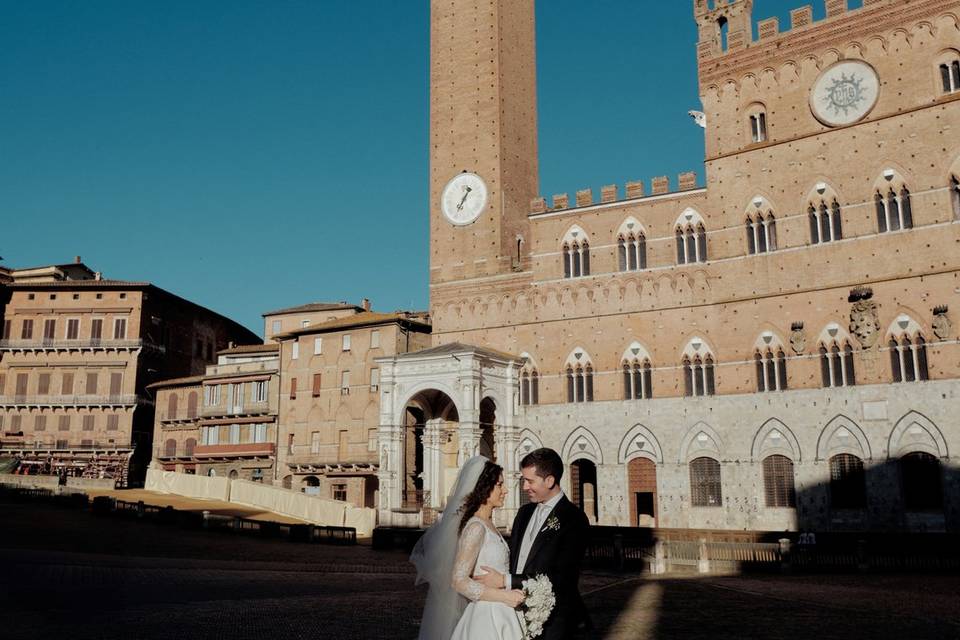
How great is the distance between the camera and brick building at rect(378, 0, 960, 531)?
95.3 ft

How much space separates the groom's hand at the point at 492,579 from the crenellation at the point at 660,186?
3088 centimetres

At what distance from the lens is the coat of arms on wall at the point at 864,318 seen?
29.4 m

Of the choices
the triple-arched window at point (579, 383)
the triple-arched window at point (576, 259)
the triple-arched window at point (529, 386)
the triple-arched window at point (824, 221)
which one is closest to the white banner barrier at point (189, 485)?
the triple-arched window at point (529, 386)

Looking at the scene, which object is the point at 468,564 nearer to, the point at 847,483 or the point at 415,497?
the point at 847,483

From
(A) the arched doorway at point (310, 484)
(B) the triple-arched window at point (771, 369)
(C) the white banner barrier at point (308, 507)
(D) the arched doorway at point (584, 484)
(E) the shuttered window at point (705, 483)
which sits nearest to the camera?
(B) the triple-arched window at point (771, 369)

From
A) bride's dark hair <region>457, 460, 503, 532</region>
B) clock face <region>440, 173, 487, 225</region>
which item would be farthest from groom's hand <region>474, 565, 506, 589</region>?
clock face <region>440, 173, 487, 225</region>

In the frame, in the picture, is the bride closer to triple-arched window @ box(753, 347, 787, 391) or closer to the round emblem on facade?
triple-arched window @ box(753, 347, 787, 391)

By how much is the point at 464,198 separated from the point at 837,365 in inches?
686

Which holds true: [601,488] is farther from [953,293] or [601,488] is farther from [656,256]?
[953,293]

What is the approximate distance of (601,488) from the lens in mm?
33625

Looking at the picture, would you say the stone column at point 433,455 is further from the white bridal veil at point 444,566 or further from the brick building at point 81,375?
the white bridal veil at point 444,566

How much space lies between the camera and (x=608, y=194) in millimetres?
36031

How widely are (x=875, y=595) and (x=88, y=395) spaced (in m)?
46.0

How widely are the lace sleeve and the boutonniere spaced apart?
1.48 feet
